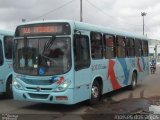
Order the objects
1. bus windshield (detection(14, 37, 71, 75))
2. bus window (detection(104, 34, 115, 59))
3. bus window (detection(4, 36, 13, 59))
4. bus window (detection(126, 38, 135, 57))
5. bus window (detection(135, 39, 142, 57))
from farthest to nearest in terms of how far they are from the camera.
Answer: bus window (detection(135, 39, 142, 57)), bus window (detection(126, 38, 135, 57)), bus window (detection(4, 36, 13, 59)), bus window (detection(104, 34, 115, 59)), bus windshield (detection(14, 37, 71, 75))

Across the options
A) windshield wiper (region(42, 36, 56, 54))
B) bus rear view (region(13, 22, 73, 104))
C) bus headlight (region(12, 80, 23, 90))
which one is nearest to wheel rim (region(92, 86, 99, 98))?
bus rear view (region(13, 22, 73, 104))

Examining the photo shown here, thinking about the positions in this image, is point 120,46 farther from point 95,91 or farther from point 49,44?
point 49,44

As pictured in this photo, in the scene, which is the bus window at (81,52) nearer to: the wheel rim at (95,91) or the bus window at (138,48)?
the wheel rim at (95,91)

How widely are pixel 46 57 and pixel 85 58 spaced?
142 cm

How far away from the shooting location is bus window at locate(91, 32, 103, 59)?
13.7 metres

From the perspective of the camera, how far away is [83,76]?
12.7 m

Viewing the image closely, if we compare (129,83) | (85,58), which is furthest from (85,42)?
(129,83)

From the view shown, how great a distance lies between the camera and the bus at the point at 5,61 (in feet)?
50.1

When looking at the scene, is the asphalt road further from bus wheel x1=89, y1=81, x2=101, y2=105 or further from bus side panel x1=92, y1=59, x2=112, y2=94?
bus side panel x1=92, y1=59, x2=112, y2=94

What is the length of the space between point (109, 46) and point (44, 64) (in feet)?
13.2

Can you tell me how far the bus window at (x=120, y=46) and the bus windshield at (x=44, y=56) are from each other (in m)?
4.91

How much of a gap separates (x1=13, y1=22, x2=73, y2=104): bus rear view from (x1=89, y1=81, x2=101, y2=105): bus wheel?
5.77ft

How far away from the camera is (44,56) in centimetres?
1223

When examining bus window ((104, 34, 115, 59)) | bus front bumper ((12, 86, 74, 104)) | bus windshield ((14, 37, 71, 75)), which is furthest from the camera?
bus window ((104, 34, 115, 59))
